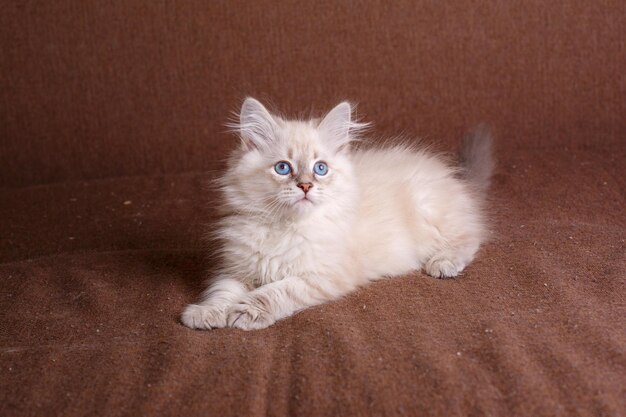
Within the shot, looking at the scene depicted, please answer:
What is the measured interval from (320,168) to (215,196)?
1.66 feet

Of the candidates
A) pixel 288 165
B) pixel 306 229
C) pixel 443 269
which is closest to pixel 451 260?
pixel 443 269

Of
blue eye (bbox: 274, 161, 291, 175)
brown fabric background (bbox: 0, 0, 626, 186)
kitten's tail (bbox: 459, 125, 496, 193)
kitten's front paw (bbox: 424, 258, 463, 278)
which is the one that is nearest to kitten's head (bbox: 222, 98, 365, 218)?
blue eye (bbox: 274, 161, 291, 175)

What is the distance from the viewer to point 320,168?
1990mm

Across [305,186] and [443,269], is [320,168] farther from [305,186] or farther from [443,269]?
[443,269]

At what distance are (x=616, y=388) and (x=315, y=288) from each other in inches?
31.9

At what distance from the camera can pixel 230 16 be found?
3113 mm

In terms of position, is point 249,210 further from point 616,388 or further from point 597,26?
point 597,26

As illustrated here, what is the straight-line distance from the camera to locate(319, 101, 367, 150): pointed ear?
207cm

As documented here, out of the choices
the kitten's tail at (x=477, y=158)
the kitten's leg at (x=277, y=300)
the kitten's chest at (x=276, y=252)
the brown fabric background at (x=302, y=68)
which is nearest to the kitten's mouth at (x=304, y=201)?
the kitten's chest at (x=276, y=252)

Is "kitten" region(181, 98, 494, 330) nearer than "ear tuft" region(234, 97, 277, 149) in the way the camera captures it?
Yes

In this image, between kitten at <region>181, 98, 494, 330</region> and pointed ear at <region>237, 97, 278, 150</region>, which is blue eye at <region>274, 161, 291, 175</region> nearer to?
kitten at <region>181, 98, 494, 330</region>

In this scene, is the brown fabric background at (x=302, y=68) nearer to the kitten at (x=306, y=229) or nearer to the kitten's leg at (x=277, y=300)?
the kitten at (x=306, y=229)

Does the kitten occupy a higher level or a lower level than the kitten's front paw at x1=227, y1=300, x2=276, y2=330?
higher

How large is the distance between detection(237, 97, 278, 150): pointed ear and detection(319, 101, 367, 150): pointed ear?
15cm
